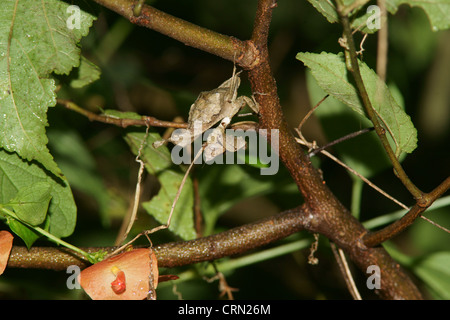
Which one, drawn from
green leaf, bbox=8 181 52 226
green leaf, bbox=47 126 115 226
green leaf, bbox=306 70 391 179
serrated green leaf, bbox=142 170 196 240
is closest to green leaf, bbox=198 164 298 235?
serrated green leaf, bbox=142 170 196 240

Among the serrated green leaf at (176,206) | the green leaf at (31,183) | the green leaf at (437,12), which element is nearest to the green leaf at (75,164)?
the serrated green leaf at (176,206)

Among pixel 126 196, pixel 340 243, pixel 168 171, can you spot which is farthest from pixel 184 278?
pixel 126 196

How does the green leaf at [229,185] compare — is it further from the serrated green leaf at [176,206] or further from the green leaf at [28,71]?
the green leaf at [28,71]

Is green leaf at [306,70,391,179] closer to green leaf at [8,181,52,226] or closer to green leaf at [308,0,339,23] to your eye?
green leaf at [308,0,339,23]

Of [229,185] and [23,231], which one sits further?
[229,185]

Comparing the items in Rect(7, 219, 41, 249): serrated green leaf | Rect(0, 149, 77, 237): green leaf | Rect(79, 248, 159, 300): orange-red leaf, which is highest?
Rect(0, 149, 77, 237): green leaf

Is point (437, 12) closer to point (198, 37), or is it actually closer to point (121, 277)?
point (198, 37)

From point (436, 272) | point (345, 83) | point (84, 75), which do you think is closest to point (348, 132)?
point (345, 83)

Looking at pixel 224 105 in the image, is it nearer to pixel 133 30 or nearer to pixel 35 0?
pixel 35 0
